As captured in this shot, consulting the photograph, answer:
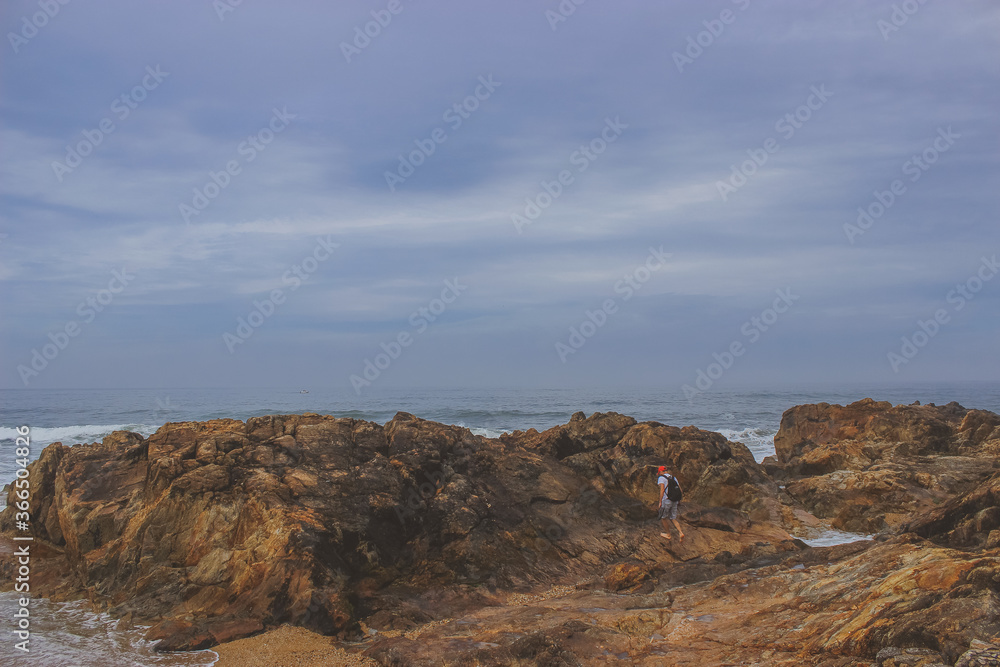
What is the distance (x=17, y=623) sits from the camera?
25.8 ft

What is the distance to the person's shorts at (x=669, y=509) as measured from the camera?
10.6 meters

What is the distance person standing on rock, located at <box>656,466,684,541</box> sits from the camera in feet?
34.1

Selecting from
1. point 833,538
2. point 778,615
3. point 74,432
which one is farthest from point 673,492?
point 74,432

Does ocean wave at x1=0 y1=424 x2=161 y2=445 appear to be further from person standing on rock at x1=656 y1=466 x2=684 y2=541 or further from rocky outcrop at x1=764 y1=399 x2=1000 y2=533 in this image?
rocky outcrop at x1=764 y1=399 x2=1000 y2=533

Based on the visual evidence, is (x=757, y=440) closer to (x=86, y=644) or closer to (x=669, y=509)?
(x=669, y=509)

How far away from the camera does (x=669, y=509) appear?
10.7m

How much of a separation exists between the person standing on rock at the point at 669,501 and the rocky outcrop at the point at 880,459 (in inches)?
156

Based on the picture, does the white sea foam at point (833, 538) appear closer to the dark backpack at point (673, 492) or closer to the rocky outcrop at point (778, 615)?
the dark backpack at point (673, 492)

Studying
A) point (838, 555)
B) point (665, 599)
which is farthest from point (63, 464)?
point (838, 555)

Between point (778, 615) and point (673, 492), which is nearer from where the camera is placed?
point (778, 615)

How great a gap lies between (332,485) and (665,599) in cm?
492

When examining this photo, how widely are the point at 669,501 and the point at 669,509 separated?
6.3 inches

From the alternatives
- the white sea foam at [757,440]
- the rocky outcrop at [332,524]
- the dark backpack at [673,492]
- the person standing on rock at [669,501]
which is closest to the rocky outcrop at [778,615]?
the rocky outcrop at [332,524]

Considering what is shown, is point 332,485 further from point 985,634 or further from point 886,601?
point 985,634
